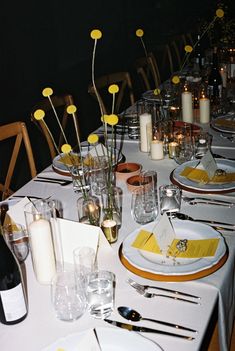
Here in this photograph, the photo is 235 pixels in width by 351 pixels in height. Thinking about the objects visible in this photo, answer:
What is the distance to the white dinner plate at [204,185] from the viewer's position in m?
1.76

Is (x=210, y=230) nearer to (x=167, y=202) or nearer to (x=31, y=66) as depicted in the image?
(x=167, y=202)

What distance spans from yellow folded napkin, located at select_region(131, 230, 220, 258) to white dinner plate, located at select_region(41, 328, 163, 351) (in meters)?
0.35

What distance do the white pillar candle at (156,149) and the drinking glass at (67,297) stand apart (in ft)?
3.29

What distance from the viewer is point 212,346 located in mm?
1467

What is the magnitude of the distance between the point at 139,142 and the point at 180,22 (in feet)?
18.6

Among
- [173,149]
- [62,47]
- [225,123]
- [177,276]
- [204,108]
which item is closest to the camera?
[177,276]

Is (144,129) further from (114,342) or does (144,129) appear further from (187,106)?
(114,342)

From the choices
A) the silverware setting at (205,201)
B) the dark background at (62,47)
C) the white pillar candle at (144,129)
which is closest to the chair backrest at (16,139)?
the white pillar candle at (144,129)

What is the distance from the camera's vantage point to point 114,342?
1.05m

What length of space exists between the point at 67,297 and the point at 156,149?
3.43ft

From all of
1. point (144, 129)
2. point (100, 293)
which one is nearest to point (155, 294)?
point (100, 293)

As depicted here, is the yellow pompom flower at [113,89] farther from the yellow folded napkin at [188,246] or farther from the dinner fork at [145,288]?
the dinner fork at [145,288]

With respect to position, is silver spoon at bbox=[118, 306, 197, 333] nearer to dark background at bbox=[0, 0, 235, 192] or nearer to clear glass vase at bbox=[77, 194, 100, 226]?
clear glass vase at bbox=[77, 194, 100, 226]

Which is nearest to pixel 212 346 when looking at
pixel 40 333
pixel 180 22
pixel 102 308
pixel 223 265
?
pixel 223 265
